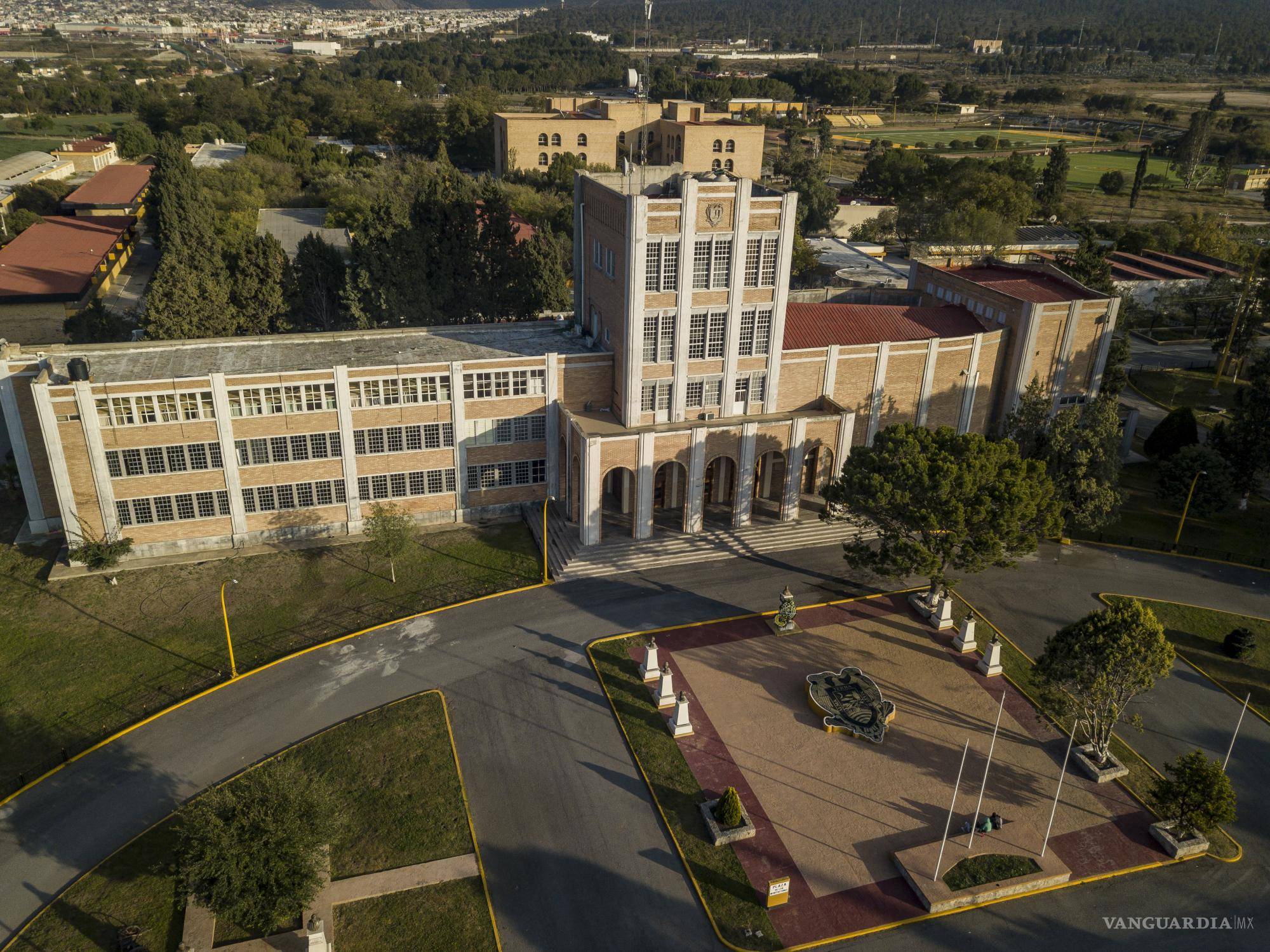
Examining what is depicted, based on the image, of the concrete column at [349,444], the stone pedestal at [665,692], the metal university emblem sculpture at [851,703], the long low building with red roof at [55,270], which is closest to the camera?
the metal university emblem sculpture at [851,703]

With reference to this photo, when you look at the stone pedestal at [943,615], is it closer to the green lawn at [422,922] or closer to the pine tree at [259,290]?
the green lawn at [422,922]

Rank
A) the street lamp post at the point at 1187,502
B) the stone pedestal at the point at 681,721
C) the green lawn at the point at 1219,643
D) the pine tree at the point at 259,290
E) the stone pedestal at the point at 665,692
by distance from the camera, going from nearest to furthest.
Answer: the stone pedestal at the point at 681,721 < the stone pedestal at the point at 665,692 < the green lawn at the point at 1219,643 < the street lamp post at the point at 1187,502 < the pine tree at the point at 259,290

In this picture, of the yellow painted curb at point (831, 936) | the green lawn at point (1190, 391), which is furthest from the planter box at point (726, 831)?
the green lawn at point (1190, 391)

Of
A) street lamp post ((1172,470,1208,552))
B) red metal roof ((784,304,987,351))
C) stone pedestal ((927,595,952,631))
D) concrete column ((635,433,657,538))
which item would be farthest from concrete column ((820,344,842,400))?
street lamp post ((1172,470,1208,552))

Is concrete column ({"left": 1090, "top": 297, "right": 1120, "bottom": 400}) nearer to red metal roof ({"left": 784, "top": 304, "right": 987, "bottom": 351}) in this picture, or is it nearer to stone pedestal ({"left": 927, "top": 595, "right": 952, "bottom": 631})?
red metal roof ({"left": 784, "top": 304, "right": 987, "bottom": 351})

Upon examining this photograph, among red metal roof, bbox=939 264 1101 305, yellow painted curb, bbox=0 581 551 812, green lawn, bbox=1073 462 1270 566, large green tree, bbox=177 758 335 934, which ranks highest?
red metal roof, bbox=939 264 1101 305

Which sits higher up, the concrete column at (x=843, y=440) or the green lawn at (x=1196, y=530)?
the concrete column at (x=843, y=440)

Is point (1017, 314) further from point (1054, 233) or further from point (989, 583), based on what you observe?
point (1054, 233)
